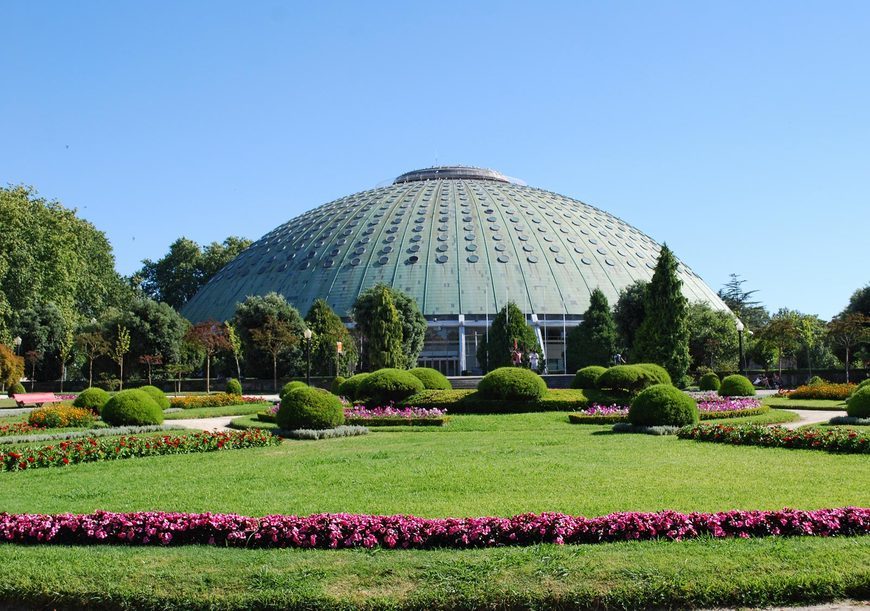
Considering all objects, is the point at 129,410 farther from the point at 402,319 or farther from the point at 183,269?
the point at 183,269

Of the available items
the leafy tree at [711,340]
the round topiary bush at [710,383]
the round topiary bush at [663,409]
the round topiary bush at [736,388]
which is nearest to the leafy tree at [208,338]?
the round topiary bush at [710,383]

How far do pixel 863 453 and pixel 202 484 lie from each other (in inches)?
456

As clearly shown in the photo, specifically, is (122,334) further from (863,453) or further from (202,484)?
(863,453)

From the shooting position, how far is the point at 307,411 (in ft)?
66.7

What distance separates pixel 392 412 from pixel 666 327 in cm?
1743

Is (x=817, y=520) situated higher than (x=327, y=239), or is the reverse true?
(x=327, y=239)

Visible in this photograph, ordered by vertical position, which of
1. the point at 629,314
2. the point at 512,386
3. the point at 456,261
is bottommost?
the point at 512,386

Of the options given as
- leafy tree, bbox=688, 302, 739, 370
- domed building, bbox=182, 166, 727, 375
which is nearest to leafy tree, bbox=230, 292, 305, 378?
domed building, bbox=182, 166, 727, 375

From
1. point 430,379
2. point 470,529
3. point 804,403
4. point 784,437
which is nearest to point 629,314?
point 804,403

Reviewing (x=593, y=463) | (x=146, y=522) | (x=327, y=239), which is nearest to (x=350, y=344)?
(x=327, y=239)

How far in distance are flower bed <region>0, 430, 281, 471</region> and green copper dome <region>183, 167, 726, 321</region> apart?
4370 centimetres

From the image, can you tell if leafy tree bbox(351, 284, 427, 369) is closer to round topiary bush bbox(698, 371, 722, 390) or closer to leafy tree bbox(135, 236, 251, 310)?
round topiary bush bbox(698, 371, 722, 390)

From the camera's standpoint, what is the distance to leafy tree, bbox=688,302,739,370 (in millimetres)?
55062

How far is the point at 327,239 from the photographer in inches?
2844
